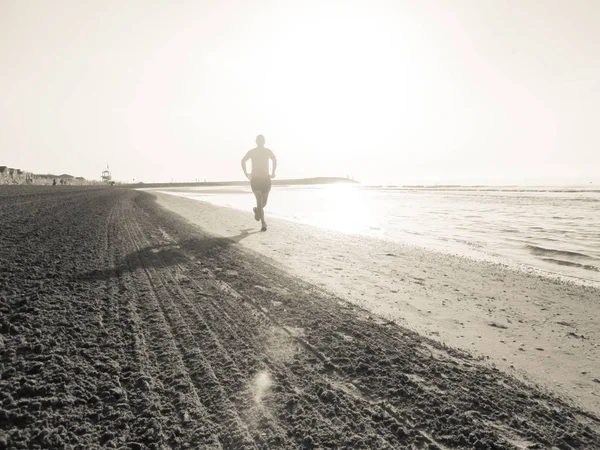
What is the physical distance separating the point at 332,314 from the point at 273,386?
1.37 m

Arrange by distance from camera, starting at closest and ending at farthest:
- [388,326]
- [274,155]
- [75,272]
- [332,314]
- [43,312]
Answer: [43,312] < [388,326] < [332,314] < [75,272] < [274,155]

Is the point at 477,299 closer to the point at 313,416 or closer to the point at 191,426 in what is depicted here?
the point at 313,416

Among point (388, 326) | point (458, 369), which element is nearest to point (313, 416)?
point (458, 369)

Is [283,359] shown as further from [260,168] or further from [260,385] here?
[260,168]

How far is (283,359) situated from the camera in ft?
7.55

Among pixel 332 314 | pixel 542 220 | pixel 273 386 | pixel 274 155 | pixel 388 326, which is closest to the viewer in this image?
pixel 273 386

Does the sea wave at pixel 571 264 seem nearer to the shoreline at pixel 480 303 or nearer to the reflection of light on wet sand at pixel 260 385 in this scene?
the shoreline at pixel 480 303

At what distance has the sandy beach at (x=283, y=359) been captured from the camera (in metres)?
1.61

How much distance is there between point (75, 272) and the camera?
4082mm

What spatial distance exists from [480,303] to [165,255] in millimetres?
4730

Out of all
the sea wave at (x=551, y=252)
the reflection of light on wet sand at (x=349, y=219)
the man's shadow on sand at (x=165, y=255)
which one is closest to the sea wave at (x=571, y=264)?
the sea wave at (x=551, y=252)

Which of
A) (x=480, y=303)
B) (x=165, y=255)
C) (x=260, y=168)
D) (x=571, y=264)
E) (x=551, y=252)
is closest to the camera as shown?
(x=480, y=303)

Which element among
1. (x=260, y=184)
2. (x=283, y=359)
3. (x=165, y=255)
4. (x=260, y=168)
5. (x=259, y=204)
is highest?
(x=260, y=168)

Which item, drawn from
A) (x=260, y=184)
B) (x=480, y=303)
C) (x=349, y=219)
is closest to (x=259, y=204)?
(x=260, y=184)
